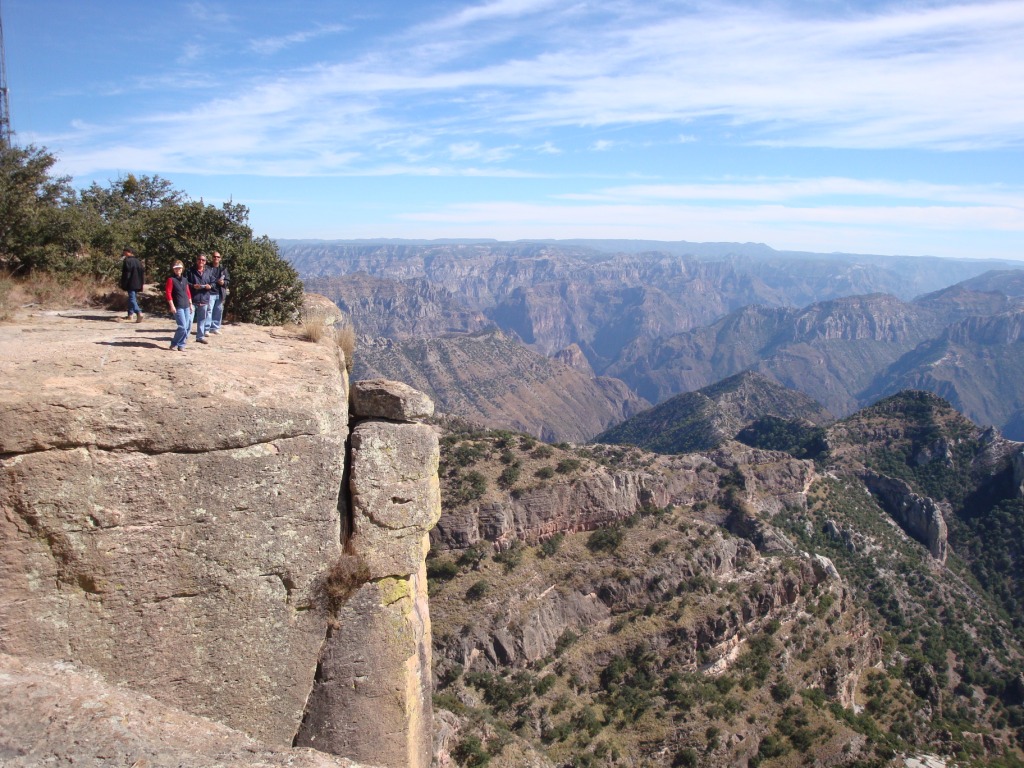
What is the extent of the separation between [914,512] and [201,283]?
364 feet

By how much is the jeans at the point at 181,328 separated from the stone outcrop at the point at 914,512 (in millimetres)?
108917

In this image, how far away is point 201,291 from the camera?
13406 millimetres

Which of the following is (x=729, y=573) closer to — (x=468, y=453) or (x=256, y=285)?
(x=468, y=453)

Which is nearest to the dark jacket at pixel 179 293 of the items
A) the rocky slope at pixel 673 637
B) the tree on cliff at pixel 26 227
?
the tree on cliff at pixel 26 227

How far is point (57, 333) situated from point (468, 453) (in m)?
42.7

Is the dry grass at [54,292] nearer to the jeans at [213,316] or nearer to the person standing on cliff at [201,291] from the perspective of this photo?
the jeans at [213,316]

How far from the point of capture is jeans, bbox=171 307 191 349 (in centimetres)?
1198

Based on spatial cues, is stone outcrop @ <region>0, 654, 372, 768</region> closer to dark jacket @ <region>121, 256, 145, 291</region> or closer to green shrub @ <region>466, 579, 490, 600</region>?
dark jacket @ <region>121, 256, 145, 291</region>

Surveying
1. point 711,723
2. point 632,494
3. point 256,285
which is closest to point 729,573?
point 632,494

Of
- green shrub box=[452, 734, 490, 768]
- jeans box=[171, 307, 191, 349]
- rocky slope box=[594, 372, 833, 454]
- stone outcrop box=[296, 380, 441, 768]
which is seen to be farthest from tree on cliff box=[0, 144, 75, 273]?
rocky slope box=[594, 372, 833, 454]

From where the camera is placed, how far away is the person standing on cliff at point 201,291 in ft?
43.1

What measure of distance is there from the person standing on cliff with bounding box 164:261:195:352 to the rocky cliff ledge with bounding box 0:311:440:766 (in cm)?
52

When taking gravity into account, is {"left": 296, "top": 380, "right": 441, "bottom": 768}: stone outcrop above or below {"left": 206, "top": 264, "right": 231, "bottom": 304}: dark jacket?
below

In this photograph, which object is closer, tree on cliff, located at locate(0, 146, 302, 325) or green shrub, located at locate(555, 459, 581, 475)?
tree on cliff, located at locate(0, 146, 302, 325)
